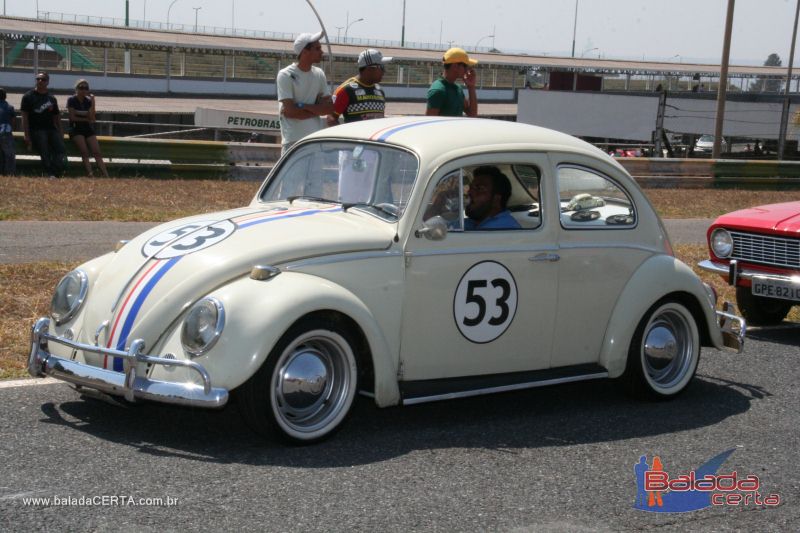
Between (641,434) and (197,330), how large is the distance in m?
2.47

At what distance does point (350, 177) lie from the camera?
6062 millimetres

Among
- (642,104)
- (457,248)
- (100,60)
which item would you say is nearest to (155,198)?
(457,248)

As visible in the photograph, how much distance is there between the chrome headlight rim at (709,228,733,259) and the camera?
8.91 m

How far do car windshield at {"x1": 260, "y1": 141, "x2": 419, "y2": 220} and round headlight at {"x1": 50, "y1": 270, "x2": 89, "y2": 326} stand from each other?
4.42ft

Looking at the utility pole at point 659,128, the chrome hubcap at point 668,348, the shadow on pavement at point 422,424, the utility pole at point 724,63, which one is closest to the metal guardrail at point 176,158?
the shadow on pavement at point 422,424

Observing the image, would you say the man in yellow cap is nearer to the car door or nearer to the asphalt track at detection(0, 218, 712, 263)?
the car door

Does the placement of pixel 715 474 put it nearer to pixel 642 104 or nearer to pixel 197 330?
pixel 197 330

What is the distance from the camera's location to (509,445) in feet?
17.7

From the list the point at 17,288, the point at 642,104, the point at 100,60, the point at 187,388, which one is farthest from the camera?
the point at 100,60

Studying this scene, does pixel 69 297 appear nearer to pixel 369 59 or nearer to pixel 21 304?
pixel 21 304

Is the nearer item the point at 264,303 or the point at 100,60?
the point at 264,303

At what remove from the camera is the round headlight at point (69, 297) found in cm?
542

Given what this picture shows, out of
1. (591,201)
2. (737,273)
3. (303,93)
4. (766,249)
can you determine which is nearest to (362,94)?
(303,93)

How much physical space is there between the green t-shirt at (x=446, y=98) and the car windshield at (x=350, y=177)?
291 cm
